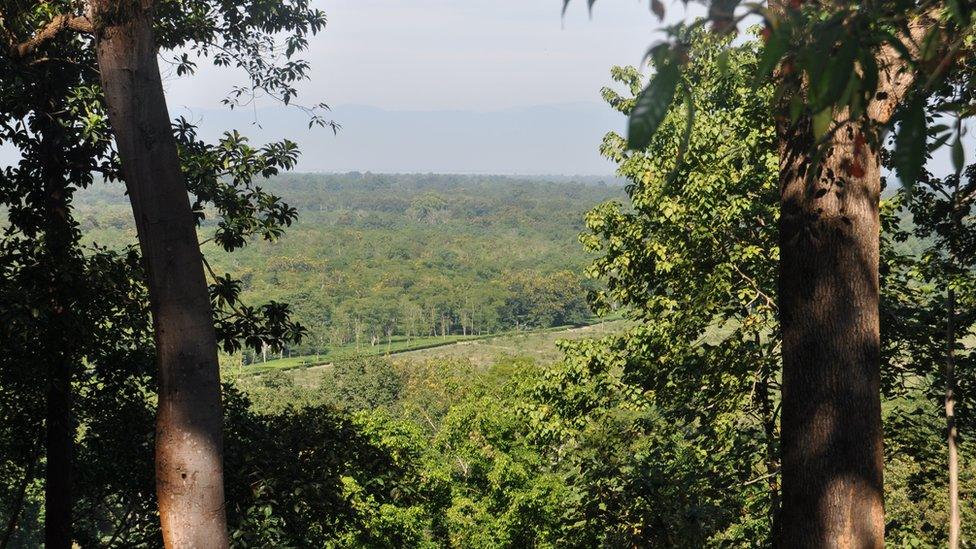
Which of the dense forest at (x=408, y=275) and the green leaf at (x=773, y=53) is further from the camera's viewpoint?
the dense forest at (x=408, y=275)

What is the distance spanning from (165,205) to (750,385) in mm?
Answer: 5574

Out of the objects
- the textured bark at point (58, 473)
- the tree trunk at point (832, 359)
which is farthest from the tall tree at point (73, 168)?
the tree trunk at point (832, 359)

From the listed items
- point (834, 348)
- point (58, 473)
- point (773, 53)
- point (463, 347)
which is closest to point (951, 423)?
point (834, 348)

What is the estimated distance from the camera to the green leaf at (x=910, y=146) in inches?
37.6

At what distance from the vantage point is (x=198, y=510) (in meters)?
2.50

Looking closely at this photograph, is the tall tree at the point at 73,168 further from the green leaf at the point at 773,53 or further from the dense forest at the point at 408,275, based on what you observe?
the dense forest at the point at 408,275

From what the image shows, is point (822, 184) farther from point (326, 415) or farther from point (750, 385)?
point (750, 385)

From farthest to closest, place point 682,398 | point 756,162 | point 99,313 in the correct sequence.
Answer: point 756,162 < point 682,398 < point 99,313

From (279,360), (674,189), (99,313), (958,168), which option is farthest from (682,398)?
(279,360)

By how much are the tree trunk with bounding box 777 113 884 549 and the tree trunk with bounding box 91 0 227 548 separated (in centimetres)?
184

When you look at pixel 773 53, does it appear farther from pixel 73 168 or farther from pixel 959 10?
pixel 73 168

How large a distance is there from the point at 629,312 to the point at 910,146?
772 centimetres

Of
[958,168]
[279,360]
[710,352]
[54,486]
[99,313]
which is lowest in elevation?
[279,360]

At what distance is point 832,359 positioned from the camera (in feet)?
6.90
